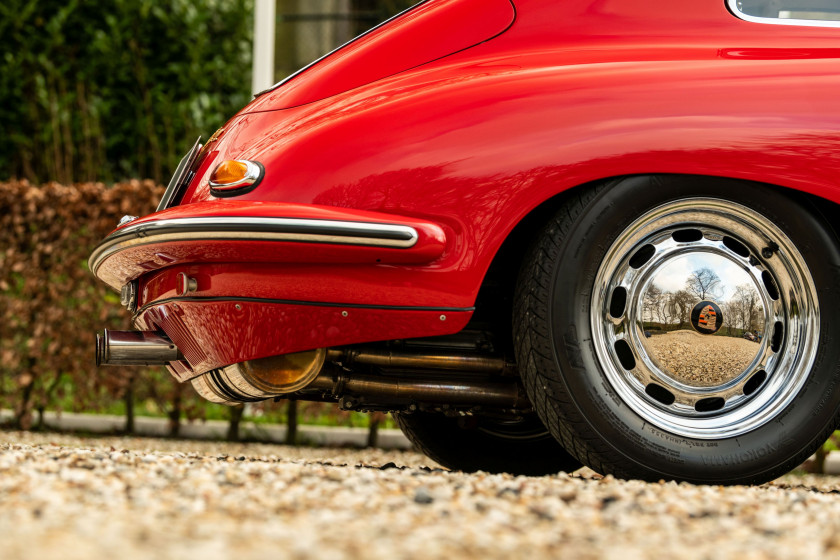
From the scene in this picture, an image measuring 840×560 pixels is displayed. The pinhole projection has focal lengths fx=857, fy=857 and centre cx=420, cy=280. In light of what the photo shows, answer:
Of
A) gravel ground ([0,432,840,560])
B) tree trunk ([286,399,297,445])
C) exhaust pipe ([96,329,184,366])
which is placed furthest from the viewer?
tree trunk ([286,399,297,445])

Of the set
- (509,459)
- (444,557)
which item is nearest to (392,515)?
(444,557)

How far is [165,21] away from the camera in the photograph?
7988mm

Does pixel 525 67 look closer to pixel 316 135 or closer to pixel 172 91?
pixel 316 135

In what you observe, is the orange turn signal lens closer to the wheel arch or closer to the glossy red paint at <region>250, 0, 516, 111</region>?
the glossy red paint at <region>250, 0, 516, 111</region>

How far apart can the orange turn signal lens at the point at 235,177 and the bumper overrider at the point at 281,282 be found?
0.28ft

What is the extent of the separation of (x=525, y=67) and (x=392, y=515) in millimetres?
1324

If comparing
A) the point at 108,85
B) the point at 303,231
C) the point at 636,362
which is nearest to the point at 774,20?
the point at 636,362

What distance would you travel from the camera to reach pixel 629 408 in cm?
226

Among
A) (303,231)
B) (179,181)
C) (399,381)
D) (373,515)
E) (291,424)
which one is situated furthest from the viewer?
(291,424)

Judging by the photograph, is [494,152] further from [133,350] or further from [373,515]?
[133,350]

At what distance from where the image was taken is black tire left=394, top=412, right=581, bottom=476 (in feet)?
10.1

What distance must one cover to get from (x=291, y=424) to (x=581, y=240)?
11.4ft

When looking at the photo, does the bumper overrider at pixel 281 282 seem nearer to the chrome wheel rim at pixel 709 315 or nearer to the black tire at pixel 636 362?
the black tire at pixel 636 362

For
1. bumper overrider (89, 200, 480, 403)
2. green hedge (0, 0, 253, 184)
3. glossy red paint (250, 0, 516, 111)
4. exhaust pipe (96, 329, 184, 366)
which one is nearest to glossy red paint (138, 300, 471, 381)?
bumper overrider (89, 200, 480, 403)
